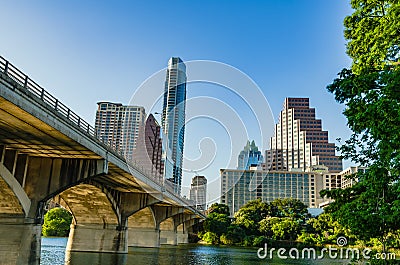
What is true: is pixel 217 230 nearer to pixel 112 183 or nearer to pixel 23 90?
pixel 112 183

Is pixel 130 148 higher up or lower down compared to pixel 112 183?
higher up

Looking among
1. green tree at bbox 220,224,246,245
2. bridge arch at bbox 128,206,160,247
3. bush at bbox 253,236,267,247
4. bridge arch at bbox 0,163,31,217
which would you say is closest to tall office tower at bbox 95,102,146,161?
bridge arch at bbox 0,163,31,217

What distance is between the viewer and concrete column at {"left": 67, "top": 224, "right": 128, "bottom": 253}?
50.0 metres

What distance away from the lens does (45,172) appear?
3041 centimetres

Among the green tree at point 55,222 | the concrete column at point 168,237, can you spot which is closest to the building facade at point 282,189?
the concrete column at point 168,237

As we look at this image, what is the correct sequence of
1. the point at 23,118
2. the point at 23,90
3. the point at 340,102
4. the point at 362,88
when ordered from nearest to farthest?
the point at 362,88
the point at 340,102
the point at 23,90
the point at 23,118

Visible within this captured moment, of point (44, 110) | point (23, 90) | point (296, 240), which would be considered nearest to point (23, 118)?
point (44, 110)

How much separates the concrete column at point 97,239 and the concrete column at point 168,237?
4234cm

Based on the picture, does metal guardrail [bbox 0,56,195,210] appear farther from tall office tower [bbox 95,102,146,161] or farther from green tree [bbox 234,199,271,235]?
green tree [bbox 234,199,271,235]

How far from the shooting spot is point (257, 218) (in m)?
108

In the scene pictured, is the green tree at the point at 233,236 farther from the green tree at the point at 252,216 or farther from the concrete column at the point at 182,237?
the concrete column at the point at 182,237

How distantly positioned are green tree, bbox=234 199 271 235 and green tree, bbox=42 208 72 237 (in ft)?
146

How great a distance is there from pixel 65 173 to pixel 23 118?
416 inches

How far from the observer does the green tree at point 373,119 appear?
13.0 m
